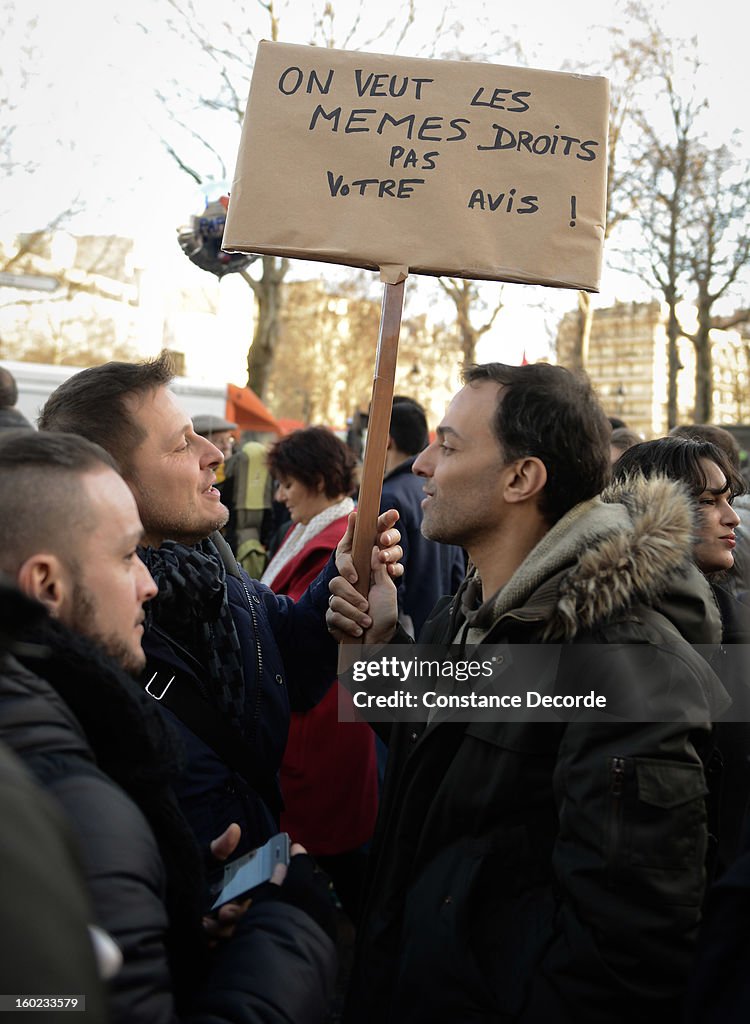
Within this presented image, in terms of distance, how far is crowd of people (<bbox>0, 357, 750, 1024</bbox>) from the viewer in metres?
1.25

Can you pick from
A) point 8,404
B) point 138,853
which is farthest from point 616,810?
point 8,404

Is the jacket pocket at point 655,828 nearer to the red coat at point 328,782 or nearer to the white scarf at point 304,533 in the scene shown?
the red coat at point 328,782

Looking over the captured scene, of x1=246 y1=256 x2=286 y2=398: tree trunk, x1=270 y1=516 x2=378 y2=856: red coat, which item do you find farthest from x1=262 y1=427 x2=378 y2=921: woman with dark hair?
x1=246 y1=256 x2=286 y2=398: tree trunk

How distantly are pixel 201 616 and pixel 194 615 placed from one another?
0.9 inches

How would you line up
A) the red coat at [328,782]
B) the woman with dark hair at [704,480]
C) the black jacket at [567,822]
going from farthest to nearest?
the red coat at [328,782]
the woman with dark hair at [704,480]
the black jacket at [567,822]

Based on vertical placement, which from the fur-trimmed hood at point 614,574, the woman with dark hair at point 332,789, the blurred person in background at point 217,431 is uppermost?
the blurred person in background at point 217,431

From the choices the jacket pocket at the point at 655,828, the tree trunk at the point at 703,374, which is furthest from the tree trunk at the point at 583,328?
the jacket pocket at the point at 655,828

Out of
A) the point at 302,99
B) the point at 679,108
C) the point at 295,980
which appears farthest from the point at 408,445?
the point at 679,108

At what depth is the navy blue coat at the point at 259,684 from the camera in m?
2.21

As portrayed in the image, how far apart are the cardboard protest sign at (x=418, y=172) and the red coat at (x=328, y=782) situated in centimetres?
191

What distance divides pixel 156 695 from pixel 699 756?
3.99ft

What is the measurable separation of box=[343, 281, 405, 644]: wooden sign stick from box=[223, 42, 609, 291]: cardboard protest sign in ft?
0.36

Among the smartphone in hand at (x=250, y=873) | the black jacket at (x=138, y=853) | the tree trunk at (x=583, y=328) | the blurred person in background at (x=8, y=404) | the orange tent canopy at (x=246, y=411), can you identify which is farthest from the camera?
the tree trunk at (x=583, y=328)

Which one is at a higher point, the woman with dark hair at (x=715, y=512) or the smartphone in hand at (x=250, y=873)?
the woman with dark hair at (x=715, y=512)
